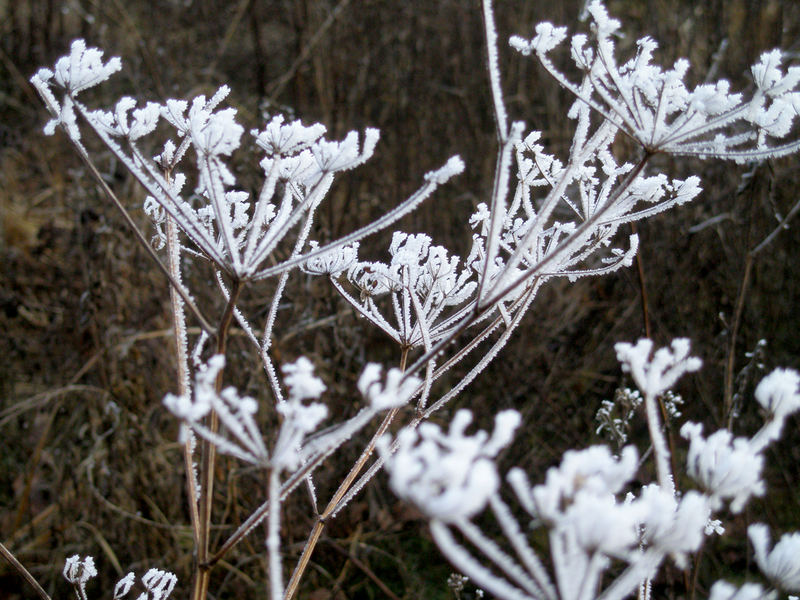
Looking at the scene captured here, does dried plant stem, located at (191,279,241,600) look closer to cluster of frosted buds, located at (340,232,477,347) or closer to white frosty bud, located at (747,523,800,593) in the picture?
cluster of frosted buds, located at (340,232,477,347)

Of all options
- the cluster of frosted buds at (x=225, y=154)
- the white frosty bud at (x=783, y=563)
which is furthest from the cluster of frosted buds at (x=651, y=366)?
the cluster of frosted buds at (x=225, y=154)

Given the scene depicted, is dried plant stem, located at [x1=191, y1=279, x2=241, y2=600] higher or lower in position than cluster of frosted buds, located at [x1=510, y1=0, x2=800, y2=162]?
lower

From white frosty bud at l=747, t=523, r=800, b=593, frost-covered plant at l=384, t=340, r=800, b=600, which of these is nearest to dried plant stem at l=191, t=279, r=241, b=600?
frost-covered plant at l=384, t=340, r=800, b=600

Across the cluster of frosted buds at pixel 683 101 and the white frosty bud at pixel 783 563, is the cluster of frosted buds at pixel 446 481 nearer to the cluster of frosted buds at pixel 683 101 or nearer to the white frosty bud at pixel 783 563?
the white frosty bud at pixel 783 563

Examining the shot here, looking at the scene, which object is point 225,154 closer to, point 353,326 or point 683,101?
point 683,101

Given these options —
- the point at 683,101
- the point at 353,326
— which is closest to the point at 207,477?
the point at 683,101

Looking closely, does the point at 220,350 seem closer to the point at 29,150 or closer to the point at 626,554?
the point at 626,554
